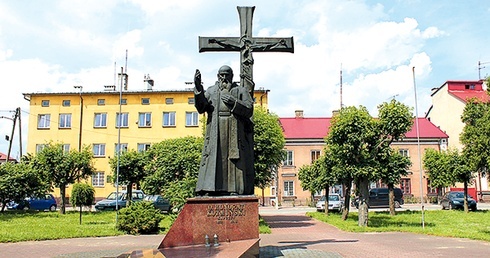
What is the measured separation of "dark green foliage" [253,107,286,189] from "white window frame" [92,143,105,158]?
25.4 meters

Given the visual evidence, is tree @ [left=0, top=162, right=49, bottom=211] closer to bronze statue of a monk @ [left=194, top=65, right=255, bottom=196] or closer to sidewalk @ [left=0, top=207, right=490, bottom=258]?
sidewalk @ [left=0, top=207, right=490, bottom=258]

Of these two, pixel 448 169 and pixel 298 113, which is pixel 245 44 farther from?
pixel 298 113

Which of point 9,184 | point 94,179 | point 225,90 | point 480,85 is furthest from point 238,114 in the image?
point 480,85

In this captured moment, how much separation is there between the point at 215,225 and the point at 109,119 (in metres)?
38.6

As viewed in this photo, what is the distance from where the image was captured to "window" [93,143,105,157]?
4381 centimetres

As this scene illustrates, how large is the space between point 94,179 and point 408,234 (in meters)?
33.7

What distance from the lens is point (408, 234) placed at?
651 inches

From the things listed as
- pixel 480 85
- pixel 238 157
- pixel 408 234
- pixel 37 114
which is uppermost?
pixel 480 85

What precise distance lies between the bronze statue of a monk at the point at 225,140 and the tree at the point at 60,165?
23.1 metres

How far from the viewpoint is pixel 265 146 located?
22141mm

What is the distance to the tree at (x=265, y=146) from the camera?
22016 mm

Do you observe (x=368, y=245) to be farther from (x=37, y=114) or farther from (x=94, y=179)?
(x=37, y=114)

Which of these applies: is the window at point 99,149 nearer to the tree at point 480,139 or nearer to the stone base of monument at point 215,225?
the tree at point 480,139

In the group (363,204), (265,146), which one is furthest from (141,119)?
(363,204)
